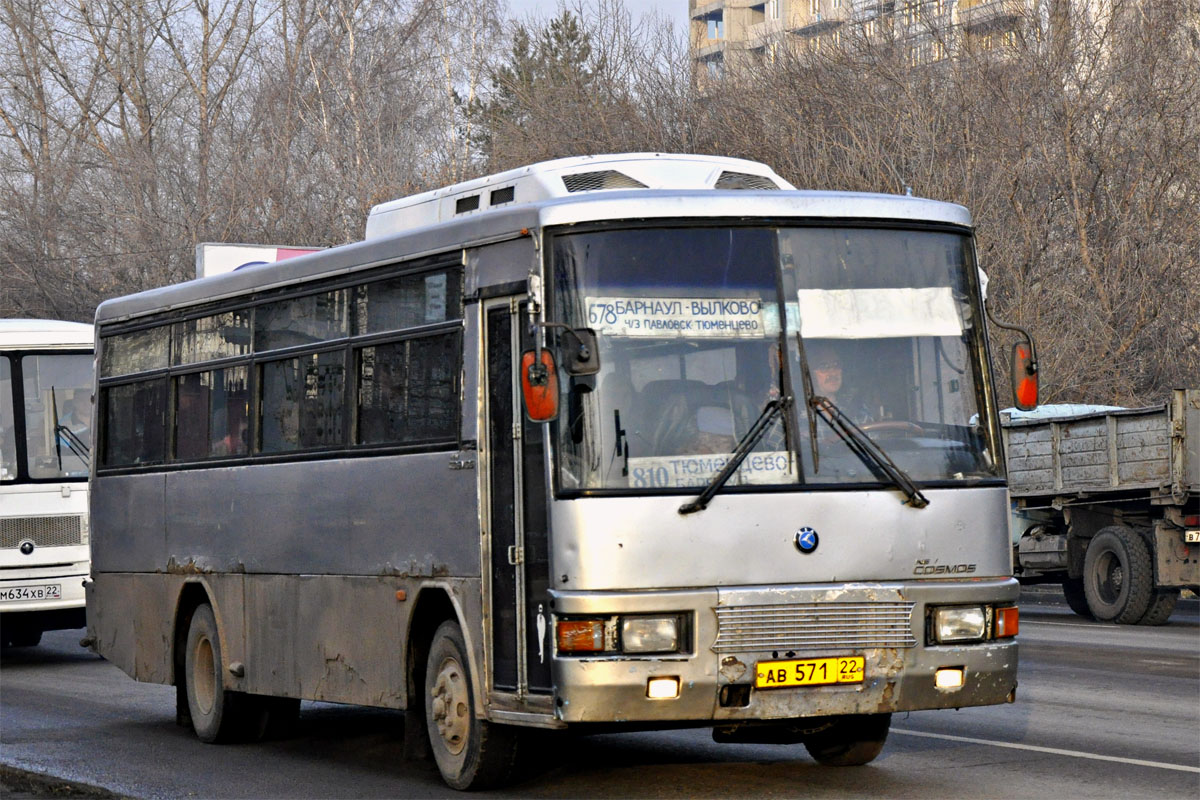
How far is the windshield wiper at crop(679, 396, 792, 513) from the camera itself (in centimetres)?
805

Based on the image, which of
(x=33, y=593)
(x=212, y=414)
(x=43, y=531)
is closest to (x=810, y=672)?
(x=212, y=414)

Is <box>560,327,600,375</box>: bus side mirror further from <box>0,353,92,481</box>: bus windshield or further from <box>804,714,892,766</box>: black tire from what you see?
<box>0,353,92,481</box>: bus windshield

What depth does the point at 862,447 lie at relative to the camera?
8305mm

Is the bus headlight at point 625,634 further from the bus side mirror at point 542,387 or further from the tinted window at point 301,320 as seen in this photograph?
the tinted window at point 301,320

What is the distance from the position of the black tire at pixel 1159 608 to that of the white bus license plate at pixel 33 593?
1087cm

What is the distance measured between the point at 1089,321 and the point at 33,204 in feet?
84.5

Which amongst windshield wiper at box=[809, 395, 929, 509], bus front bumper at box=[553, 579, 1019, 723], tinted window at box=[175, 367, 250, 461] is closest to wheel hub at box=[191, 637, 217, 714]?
tinted window at box=[175, 367, 250, 461]

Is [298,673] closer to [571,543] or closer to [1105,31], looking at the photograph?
[571,543]

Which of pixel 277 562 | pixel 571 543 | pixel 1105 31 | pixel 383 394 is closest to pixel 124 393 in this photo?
pixel 277 562

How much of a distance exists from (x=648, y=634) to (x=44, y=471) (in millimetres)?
11727

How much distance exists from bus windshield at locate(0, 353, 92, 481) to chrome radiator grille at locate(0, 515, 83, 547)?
16.0 inches

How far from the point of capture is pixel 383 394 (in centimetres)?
980

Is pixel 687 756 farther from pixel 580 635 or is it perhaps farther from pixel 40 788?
pixel 40 788

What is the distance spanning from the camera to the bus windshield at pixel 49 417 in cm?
1825
